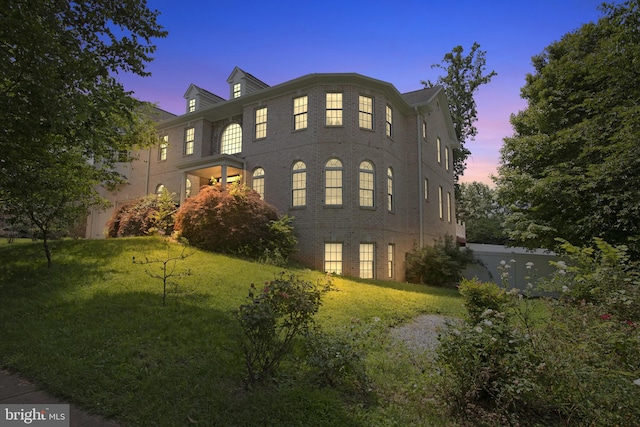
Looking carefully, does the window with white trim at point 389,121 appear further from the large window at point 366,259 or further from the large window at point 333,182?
the large window at point 366,259

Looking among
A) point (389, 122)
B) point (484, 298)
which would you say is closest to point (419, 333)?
point (484, 298)

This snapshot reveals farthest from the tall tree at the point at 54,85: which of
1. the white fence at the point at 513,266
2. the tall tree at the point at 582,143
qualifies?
the white fence at the point at 513,266

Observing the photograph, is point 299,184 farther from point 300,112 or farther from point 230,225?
point 230,225

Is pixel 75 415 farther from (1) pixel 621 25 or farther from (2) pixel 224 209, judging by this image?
(1) pixel 621 25

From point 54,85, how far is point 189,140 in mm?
15957

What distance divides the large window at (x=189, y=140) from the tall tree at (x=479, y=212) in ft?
103

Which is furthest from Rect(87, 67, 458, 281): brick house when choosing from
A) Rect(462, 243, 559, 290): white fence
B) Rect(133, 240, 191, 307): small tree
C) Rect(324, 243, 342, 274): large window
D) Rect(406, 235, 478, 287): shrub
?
Rect(133, 240, 191, 307): small tree

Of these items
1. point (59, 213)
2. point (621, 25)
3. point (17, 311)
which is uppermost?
point (621, 25)

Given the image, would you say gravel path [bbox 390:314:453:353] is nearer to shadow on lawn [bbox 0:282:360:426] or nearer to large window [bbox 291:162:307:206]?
shadow on lawn [bbox 0:282:360:426]

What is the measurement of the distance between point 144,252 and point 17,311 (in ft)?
16.5

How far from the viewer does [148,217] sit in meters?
17.2

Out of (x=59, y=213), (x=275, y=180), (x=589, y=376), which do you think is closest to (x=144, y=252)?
(x=59, y=213)

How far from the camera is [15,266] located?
1011 centimetres

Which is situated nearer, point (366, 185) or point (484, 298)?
point (484, 298)
